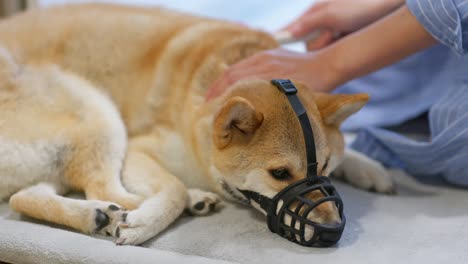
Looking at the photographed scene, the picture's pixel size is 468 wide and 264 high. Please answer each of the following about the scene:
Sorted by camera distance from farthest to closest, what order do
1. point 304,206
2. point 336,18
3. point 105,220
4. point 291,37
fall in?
point 291,37, point 336,18, point 105,220, point 304,206

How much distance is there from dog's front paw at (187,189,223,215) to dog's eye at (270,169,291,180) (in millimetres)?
264

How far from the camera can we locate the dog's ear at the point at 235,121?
122cm

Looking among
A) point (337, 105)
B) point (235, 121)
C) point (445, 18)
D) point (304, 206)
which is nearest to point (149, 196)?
point (235, 121)

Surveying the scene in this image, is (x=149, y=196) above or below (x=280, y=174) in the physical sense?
below

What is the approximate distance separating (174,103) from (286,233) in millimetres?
708

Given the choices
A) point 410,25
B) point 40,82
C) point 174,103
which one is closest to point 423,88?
point 410,25

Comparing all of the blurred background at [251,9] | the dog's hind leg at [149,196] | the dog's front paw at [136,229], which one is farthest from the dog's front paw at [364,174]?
the blurred background at [251,9]

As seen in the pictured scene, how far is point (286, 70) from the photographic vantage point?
1.55 m

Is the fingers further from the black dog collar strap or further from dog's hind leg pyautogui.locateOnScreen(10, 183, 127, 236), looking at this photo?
dog's hind leg pyautogui.locateOnScreen(10, 183, 127, 236)

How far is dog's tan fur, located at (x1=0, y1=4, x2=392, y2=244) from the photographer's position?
1.29 meters

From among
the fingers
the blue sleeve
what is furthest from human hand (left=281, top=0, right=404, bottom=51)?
the blue sleeve

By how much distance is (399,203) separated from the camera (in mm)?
1512

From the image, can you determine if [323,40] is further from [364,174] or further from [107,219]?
[107,219]

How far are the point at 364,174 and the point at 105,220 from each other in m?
0.85
